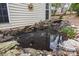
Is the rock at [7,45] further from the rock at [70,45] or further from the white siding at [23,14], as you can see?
the rock at [70,45]

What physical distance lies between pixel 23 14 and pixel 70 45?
1.93ft

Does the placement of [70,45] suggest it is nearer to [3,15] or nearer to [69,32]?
[69,32]

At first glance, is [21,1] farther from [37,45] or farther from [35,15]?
[37,45]

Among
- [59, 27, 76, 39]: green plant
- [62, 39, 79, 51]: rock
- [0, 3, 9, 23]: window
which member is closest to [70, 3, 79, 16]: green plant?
[59, 27, 76, 39]: green plant

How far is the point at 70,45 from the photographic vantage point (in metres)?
1.84

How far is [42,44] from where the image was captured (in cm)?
186

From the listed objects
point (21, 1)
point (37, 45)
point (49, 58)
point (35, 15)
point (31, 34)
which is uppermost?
point (21, 1)

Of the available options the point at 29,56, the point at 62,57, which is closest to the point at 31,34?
the point at 29,56

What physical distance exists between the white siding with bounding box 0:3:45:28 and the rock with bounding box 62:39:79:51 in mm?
356

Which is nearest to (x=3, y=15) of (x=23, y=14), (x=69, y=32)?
(x=23, y=14)

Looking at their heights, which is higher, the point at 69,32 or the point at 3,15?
the point at 3,15

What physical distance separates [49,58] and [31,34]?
0.33 metres

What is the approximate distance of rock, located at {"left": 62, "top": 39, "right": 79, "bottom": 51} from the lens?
6.01 feet

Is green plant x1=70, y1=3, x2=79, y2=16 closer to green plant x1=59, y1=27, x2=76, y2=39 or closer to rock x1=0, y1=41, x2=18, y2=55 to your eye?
green plant x1=59, y1=27, x2=76, y2=39
